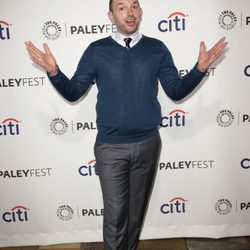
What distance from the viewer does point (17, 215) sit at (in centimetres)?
229

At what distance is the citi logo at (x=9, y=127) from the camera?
2109mm

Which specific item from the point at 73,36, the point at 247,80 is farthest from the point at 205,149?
the point at 73,36

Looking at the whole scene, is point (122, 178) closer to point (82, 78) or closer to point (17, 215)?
point (82, 78)

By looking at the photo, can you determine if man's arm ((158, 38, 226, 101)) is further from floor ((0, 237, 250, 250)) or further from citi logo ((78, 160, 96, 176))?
floor ((0, 237, 250, 250))

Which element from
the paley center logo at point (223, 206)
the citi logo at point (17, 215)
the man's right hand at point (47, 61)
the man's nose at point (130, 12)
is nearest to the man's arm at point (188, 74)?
the man's nose at point (130, 12)

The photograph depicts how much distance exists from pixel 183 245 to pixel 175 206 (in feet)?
0.94

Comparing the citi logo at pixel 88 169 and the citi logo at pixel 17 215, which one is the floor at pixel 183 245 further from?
the citi logo at pixel 88 169

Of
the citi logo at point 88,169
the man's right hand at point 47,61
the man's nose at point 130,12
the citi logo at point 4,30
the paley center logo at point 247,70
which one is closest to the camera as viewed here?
the man's right hand at point 47,61

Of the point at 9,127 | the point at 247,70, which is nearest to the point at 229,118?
the point at 247,70

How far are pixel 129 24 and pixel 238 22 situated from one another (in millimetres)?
789

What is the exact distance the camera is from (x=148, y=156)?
5.93 feet

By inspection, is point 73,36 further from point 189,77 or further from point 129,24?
point 189,77

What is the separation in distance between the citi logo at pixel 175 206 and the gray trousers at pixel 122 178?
0.49 metres

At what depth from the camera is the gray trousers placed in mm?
1753
